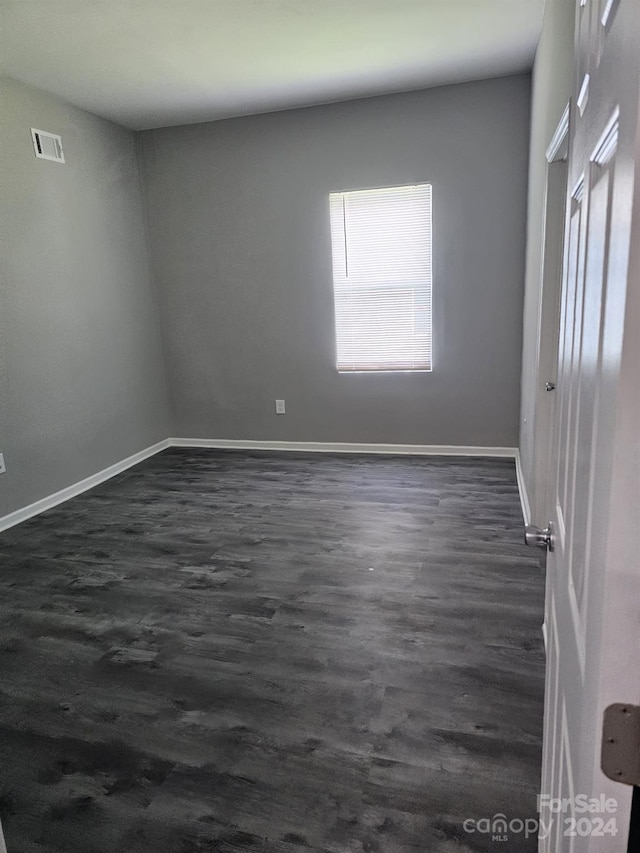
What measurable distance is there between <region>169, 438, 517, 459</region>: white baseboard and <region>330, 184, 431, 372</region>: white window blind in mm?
687

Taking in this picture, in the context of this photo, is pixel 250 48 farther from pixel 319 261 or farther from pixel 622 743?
pixel 622 743

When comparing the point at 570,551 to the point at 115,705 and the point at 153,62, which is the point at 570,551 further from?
the point at 153,62

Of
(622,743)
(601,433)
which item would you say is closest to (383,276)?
(601,433)

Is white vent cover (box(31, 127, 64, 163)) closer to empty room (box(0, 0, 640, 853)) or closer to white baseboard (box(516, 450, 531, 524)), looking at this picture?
empty room (box(0, 0, 640, 853))

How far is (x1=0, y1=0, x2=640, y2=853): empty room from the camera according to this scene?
2.59ft

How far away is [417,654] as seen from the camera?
2.06 m

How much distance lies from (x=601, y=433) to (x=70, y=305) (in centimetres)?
412

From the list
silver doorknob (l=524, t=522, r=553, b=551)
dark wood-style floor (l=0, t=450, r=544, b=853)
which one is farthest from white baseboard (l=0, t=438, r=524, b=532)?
silver doorknob (l=524, t=522, r=553, b=551)

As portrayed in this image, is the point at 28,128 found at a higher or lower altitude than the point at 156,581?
higher

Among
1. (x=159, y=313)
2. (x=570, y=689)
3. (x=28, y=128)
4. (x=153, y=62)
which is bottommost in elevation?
(x=570, y=689)

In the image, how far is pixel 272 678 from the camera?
6.49 ft

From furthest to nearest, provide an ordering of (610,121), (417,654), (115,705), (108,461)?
1. (108,461)
2. (417,654)
3. (115,705)
4. (610,121)

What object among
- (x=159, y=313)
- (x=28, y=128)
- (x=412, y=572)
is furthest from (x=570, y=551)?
(x=159, y=313)

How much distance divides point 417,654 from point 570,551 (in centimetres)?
143
